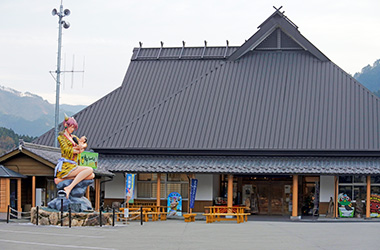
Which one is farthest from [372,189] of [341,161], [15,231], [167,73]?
[15,231]

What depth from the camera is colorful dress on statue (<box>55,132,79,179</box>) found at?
2989 cm

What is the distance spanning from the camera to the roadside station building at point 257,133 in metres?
38.2

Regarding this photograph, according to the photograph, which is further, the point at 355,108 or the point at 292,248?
the point at 355,108

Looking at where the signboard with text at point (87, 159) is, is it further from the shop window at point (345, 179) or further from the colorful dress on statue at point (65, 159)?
the shop window at point (345, 179)

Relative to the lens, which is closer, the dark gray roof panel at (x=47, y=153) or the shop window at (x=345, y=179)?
the dark gray roof panel at (x=47, y=153)

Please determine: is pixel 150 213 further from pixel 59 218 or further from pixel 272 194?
pixel 272 194

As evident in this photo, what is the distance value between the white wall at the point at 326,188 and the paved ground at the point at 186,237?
30.5ft

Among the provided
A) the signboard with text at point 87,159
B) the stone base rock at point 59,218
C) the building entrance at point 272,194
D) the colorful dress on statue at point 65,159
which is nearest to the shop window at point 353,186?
the building entrance at point 272,194

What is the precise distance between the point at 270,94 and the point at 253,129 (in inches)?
126

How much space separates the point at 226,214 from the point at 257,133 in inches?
278

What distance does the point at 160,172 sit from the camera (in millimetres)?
37812

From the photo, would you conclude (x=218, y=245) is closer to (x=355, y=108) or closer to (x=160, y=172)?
(x=160, y=172)

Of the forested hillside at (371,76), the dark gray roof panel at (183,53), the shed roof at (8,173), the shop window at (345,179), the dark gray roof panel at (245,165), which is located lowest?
the shop window at (345,179)

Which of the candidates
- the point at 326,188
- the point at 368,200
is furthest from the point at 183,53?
the point at 368,200
